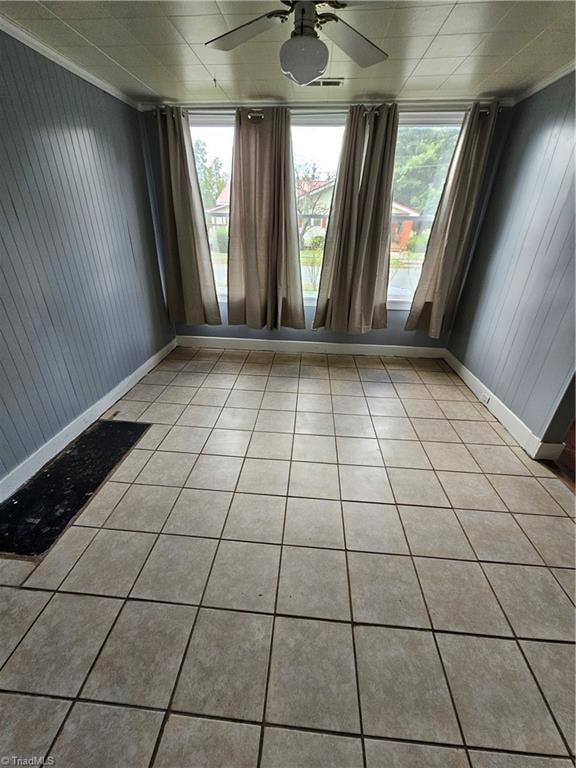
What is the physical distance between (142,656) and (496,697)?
1.23 meters

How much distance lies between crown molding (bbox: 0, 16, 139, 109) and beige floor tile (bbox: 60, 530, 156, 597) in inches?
103

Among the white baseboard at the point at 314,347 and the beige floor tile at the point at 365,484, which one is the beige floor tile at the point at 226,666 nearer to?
the beige floor tile at the point at 365,484

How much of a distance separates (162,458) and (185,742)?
1398mm

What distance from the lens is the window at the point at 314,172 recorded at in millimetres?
2973

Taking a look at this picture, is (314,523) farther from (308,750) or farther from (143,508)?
(143,508)

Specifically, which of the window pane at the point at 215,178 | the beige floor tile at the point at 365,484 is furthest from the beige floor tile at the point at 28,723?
the window pane at the point at 215,178

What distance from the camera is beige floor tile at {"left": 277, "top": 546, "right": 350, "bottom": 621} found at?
→ 1.33 m

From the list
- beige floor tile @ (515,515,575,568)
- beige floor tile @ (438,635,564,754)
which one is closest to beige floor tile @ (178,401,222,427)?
beige floor tile @ (438,635,564,754)

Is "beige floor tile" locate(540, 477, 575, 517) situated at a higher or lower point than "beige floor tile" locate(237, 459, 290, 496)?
higher

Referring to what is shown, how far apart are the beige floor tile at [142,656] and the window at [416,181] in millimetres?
3426

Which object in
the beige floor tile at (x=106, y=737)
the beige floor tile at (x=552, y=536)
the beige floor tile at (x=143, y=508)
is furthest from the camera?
the beige floor tile at (x=143, y=508)

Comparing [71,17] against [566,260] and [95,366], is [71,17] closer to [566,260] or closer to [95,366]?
[95,366]

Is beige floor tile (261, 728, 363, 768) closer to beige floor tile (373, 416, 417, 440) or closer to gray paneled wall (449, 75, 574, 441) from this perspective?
beige floor tile (373, 416, 417, 440)

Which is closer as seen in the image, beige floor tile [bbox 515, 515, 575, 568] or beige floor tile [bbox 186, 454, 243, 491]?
beige floor tile [bbox 515, 515, 575, 568]
